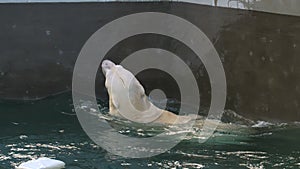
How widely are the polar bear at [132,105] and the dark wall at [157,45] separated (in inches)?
33.9

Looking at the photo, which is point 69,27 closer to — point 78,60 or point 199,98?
point 78,60

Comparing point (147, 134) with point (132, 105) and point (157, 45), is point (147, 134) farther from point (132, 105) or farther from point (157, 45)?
point (157, 45)

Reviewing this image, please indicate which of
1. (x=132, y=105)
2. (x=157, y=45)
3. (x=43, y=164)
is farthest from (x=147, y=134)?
(x=157, y=45)

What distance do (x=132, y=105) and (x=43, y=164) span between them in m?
1.83

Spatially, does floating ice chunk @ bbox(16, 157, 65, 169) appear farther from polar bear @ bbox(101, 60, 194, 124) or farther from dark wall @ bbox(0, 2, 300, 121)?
dark wall @ bbox(0, 2, 300, 121)

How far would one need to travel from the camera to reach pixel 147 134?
16.1ft

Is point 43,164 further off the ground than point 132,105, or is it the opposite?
point 132,105

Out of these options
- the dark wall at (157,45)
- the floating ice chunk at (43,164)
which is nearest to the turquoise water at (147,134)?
the floating ice chunk at (43,164)

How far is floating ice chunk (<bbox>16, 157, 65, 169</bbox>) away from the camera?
368 centimetres

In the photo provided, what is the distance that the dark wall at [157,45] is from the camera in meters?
5.50

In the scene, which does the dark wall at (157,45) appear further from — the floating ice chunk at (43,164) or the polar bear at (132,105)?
the floating ice chunk at (43,164)

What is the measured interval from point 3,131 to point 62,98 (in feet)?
5.05

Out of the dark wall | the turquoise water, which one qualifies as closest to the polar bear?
the turquoise water

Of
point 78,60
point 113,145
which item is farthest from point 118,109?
point 78,60
